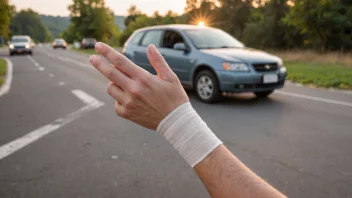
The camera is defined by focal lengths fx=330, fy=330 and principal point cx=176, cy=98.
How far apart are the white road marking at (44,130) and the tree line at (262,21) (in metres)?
1.47

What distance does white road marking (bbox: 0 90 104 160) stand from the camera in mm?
3863

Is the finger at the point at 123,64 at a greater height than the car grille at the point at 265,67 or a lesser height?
greater

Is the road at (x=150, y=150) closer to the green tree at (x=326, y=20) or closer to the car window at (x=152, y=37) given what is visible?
the car window at (x=152, y=37)

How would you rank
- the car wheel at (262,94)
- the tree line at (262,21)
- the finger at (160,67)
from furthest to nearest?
the tree line at (262,21) → the car wheel at (262,94) → the finger at (160,67)

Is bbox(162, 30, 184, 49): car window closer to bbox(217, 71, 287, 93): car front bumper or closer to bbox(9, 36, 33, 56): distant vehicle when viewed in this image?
bbox(217, 71, 287, 93): car front bumper

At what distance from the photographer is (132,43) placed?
30.9ft

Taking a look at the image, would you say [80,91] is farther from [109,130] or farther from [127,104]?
[127,104]

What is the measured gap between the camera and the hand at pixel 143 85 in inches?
49.3

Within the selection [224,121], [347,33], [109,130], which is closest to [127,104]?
[109,130]

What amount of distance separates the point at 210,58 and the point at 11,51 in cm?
3060

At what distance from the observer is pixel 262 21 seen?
3844 centimetres

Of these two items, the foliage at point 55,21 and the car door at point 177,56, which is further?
the car door at point 177,56

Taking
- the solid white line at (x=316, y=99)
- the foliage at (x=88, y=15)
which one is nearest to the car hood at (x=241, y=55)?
the solid white line at (x=316, y=99)

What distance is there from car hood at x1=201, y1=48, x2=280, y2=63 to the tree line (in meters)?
2.24
